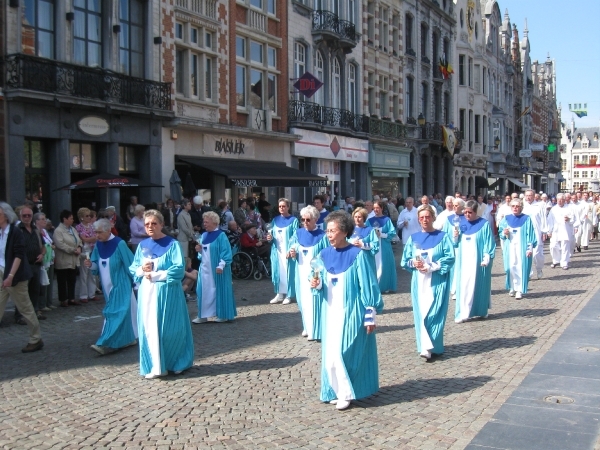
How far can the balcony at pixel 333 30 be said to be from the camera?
92.8 ft

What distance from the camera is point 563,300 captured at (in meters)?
12.3

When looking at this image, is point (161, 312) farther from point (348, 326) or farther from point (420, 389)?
point (420, 389)

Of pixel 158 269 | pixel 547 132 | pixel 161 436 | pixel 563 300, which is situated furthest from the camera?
pixel 547 132

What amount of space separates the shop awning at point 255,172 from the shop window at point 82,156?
311 centimetres

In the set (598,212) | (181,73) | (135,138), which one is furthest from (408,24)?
(135,138)

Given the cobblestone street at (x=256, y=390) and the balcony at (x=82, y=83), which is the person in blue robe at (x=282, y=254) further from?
the balcony at (x=82, y=83)

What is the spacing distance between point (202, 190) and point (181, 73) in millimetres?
3566

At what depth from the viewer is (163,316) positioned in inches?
285

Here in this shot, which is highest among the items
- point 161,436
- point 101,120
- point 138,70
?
point 138,70

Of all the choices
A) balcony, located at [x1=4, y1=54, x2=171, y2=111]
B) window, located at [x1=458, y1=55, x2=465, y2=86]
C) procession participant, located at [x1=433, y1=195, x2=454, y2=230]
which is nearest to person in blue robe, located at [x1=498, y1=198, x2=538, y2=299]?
procession participant, located at [x1=433, y1=195, x2=454, y2=230]

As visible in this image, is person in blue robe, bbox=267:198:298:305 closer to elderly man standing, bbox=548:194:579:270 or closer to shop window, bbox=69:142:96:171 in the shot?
shop window, bbox=69:142:96:171

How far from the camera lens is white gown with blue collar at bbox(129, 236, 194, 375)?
23.7 feet

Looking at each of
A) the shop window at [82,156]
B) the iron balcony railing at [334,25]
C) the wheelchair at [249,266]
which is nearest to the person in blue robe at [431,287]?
the wheelchair at [249,266]

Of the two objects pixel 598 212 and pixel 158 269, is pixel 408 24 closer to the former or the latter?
pixel 598 212
